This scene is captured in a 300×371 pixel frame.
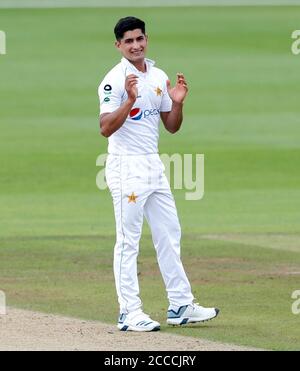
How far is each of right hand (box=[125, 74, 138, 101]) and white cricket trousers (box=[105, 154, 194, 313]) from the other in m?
0.54

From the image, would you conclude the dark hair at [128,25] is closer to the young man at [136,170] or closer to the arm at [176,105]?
the young man at [136,170]

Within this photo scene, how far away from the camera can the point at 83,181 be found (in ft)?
73.2

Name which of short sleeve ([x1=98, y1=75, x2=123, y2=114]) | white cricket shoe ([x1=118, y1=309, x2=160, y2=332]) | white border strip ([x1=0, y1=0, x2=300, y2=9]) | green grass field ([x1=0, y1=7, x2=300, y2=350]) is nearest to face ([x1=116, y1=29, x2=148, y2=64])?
short sleeve ([x1=98, y1=75, x2=123, y2=114])

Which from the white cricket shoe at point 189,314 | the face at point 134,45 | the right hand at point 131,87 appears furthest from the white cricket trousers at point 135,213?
the face at point 134,45

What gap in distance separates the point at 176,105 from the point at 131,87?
0.57 m

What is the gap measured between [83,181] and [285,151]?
4.60 meters

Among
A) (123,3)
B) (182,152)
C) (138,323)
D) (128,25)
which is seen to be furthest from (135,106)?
(123,3)

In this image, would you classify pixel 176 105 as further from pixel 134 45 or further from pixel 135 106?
pixel 134 45

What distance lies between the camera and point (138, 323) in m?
10.4

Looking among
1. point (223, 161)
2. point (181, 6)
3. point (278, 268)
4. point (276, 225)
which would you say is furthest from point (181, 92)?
point (181, 6)

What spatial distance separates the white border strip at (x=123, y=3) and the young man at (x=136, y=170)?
110 feet

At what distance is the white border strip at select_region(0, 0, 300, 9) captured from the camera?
44125 mm

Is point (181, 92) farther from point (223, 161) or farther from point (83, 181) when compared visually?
point (223, 161)

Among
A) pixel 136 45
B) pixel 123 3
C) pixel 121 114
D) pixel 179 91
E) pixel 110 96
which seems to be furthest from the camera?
pixel 123 3
